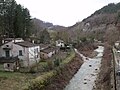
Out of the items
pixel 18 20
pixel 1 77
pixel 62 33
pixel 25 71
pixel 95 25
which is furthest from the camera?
pixel 95 25

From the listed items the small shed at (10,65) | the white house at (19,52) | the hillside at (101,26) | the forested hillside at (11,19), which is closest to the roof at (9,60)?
the small shed at (10,65)

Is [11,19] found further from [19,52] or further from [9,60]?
[9,60]

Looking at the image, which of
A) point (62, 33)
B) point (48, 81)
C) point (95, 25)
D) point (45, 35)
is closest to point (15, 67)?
point (48, 81)

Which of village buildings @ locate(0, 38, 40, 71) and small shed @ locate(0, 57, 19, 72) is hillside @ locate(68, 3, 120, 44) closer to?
village buildings @ locate(0, 38, 40, 71)

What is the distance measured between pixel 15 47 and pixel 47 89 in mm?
13292

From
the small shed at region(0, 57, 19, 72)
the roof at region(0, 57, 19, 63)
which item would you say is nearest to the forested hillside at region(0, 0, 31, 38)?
the roof at region(0, 57, 19, 63)

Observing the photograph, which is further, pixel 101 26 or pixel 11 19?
pixel 101 26

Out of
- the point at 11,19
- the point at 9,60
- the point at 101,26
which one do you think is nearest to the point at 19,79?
the point at 9,60

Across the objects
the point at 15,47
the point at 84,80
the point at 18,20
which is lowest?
the point at 84,80

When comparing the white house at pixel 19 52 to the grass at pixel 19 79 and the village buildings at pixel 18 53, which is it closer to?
the village buildings at pixel 18 53

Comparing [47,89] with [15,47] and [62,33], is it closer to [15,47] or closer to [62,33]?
[15,47]

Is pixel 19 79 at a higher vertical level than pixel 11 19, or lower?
lower

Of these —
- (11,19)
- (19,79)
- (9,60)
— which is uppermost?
(11,19)

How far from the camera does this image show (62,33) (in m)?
89.8
